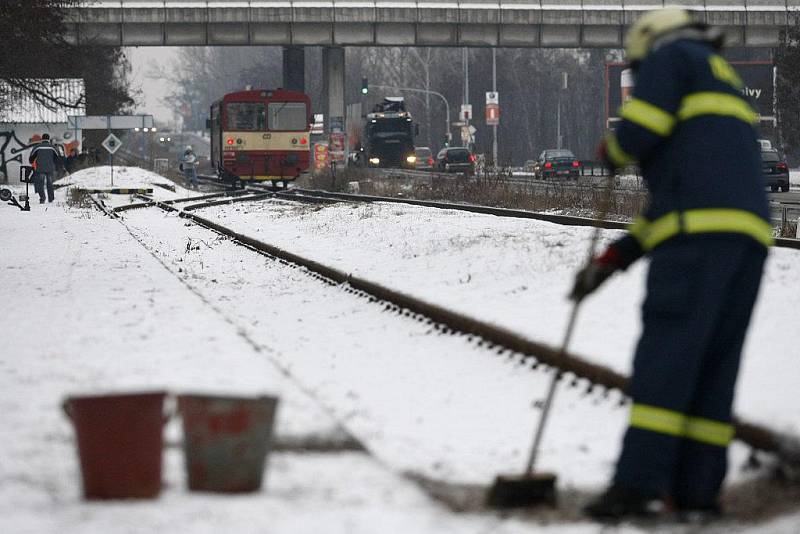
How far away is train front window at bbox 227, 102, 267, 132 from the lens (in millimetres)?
42844

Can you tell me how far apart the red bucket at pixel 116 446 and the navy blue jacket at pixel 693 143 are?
6.74ft

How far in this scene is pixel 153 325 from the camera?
34.8 feet

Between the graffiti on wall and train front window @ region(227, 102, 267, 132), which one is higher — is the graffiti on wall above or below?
below

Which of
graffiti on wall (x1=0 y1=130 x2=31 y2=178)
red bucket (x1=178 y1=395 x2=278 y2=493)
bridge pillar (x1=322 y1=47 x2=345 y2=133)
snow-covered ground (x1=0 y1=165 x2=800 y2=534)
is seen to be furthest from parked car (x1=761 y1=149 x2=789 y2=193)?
red bucket (x1=178 y1=395 x2=278 y2=493)

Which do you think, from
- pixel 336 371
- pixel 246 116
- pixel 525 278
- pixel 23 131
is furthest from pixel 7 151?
pixel 336 371

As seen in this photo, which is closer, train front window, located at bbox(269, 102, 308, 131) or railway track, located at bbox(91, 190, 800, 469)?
railway track, located at bbox(91, 190, 800, 469)

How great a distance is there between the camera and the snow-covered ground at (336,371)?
522cm

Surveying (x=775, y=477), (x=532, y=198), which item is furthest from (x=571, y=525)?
(x=532, y=198)

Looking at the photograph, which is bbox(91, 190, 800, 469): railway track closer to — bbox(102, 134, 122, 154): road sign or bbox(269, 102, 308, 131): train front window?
bbox(269, 102, 308, 131): train front window

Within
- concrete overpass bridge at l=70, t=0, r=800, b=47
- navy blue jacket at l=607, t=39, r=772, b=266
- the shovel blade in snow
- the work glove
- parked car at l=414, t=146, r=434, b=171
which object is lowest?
parked car at l=414, t=146, r=434, b=171

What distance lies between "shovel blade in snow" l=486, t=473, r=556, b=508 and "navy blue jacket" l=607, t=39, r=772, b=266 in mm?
1038

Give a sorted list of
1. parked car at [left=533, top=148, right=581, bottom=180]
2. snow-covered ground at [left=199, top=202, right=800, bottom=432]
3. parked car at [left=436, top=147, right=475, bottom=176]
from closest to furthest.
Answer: snow-covered ground at [left=199, top=202, right=800, bottom=432]
parked car at [left=533, top=148, right=581, bottom=180]
parked car at [left=436, top=147, right=475, bottom=176]

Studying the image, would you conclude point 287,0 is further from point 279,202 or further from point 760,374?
point 760,374

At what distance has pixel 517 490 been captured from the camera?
5430 millimetres
